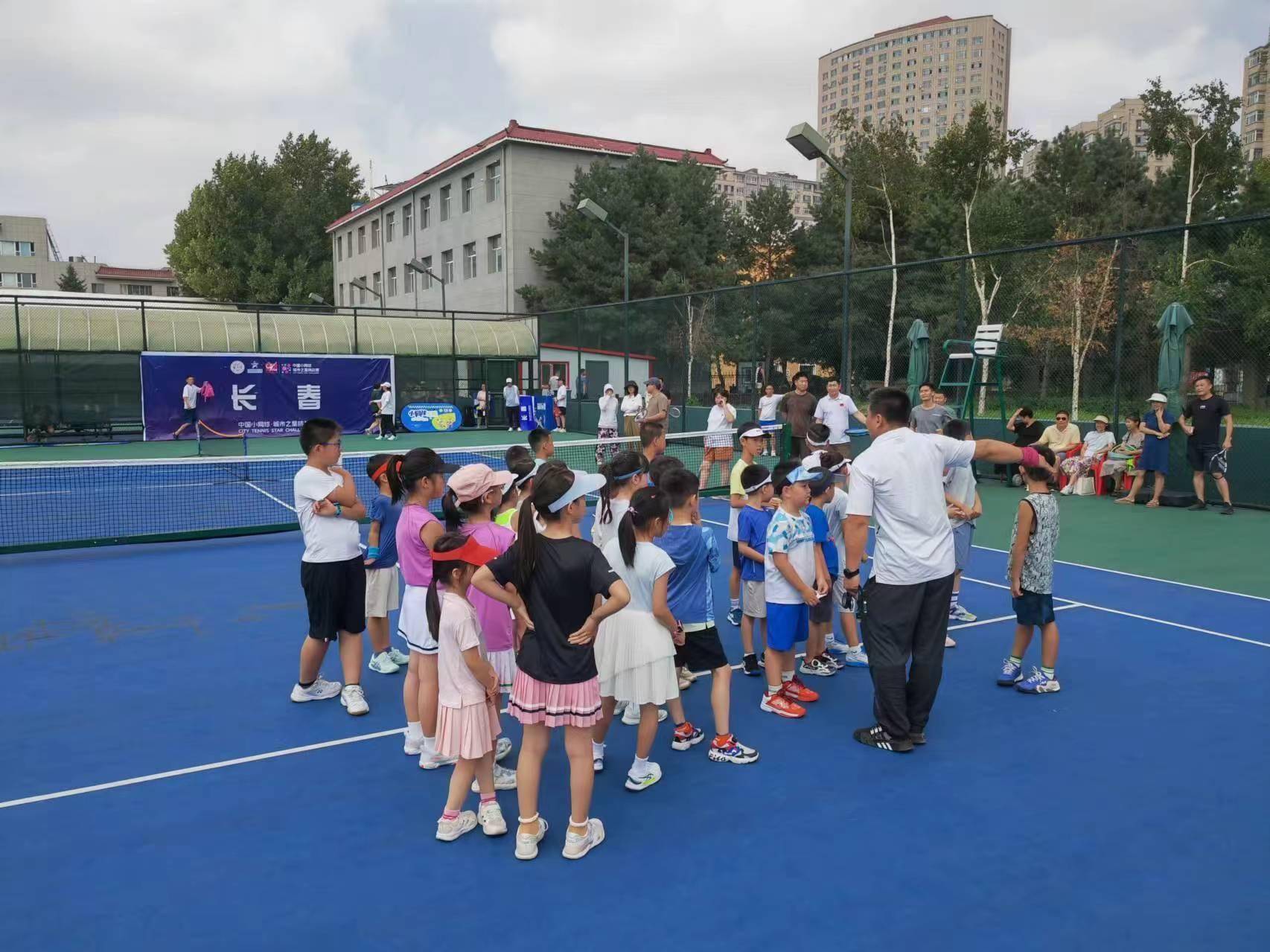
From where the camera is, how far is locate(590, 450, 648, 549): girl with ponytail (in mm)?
5078

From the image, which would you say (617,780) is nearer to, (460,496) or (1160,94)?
(460,496)

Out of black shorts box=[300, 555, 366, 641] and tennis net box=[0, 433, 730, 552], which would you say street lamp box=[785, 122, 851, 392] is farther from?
black shorts box=[300, 555, 366, 641]

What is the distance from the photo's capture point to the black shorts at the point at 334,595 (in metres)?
5.51

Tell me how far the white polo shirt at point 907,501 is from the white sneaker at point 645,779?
162cm

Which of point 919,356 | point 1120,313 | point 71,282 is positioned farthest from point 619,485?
point 71,282

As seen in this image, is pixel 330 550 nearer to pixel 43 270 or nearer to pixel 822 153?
pixel 822 153

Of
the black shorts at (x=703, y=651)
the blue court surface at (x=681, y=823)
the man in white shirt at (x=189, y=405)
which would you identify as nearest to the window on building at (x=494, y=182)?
the man in white shirt at (x=189, y=405)

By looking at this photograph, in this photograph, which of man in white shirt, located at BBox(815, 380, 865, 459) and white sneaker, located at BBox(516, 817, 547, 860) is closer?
white sneaker, located at BBox(516, 817, 547, 860)

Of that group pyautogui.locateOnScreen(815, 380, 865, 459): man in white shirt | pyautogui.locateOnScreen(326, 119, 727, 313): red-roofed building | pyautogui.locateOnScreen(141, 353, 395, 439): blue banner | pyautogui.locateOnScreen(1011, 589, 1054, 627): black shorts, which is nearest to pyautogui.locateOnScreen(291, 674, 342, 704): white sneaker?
pyautogui.locateOnScreen(1011, 589, 1054, 627): black shorts

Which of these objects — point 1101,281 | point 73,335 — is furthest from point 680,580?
point 1101,281

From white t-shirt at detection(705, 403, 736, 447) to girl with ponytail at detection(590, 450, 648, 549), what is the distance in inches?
358

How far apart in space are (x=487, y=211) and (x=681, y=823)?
40.3 metres

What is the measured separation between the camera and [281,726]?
→ 546cm

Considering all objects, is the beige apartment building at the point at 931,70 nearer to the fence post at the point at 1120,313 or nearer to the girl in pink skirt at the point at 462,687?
the fence post at the point at 1120,313
